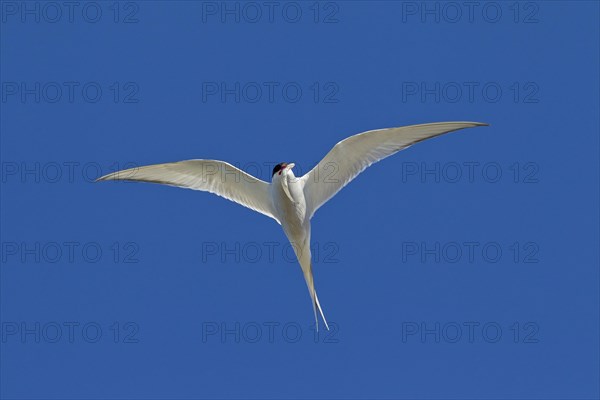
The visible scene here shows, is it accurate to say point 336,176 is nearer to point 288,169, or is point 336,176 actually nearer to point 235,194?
point 288,169

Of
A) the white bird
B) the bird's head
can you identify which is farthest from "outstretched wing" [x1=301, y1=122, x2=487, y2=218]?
the bird's head

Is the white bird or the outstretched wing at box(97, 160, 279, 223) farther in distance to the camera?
the outstretched wing at box(97, 160, 279, 223)

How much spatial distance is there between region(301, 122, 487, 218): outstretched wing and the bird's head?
260 mm

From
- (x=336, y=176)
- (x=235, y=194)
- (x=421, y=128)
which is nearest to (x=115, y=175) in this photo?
(x=235, y=194)

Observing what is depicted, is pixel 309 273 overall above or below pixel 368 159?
below

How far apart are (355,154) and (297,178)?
1002mm

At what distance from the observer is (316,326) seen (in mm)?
14547

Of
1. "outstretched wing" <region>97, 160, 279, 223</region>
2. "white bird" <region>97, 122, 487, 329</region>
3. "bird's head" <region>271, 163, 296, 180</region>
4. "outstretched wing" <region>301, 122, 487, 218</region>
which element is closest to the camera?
"outstretched wing" <region>301, 122, 487, 218</region>

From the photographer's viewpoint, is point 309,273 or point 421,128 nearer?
point 421,128

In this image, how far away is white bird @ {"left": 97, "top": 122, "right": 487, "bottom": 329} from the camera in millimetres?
14578

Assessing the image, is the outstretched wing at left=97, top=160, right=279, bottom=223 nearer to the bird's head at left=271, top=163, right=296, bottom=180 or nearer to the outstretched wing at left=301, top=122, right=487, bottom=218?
the bird's head at left=271, top=163, right=296, bottom=180

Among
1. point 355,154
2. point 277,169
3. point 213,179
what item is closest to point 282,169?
point 277,169

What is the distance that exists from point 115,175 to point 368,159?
3.76m

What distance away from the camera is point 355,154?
48.6 feet
